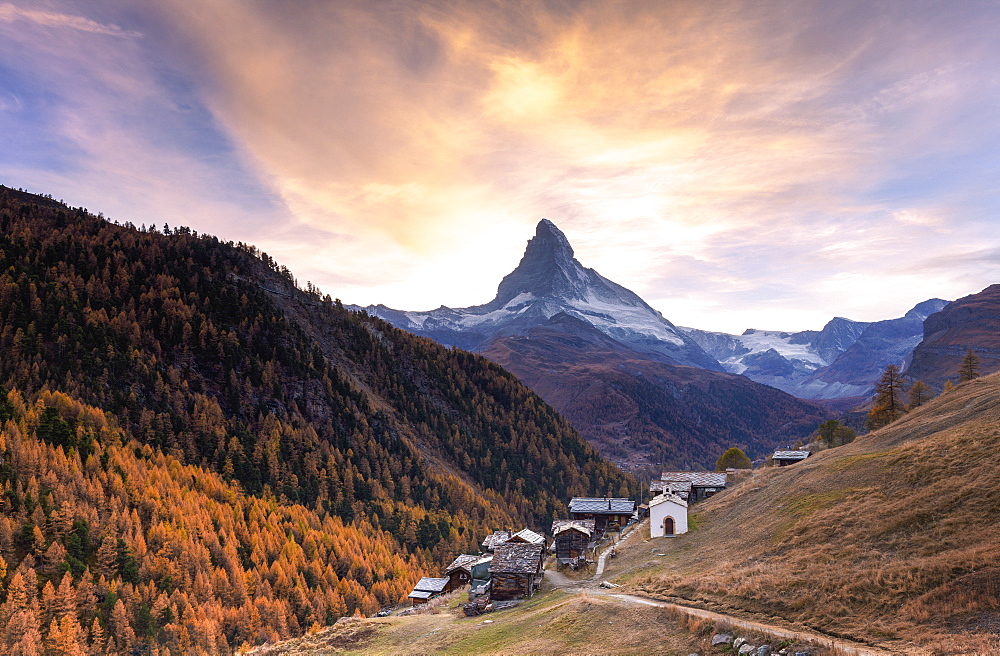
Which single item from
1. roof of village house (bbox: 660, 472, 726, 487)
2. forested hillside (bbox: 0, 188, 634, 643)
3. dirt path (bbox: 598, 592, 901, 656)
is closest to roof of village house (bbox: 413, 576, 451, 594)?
forested hillside (bbox: 0, 188, 634, 643)

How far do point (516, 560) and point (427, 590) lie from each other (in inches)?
1221

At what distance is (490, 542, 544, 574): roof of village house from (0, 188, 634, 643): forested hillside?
172 ft

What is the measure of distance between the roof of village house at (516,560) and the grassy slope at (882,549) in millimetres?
12643

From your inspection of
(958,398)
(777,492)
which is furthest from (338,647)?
(958,398)

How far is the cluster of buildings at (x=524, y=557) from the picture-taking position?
65.5m

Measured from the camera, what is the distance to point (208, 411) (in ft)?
464

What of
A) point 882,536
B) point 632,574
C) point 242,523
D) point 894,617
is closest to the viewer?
point 894,617

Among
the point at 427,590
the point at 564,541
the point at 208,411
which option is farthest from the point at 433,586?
the point at 208,411

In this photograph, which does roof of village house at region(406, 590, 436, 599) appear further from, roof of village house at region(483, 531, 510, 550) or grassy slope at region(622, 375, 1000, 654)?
grassy slope at region(622, 375, 1000, 654)

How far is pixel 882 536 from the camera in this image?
39188 mm

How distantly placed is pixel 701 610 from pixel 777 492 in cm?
4036

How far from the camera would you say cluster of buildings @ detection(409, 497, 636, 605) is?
215 ft

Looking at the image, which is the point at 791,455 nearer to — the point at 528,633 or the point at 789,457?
the point at 789,457

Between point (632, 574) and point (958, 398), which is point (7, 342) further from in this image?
point (958, 398)
